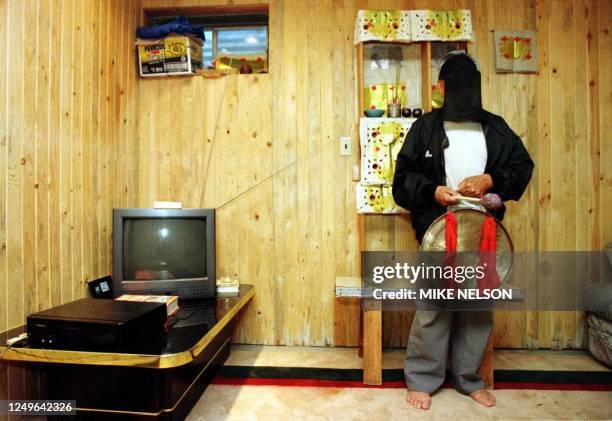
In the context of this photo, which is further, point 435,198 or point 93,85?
point 93,85

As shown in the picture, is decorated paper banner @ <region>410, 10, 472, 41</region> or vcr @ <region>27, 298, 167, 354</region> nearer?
vcr @ <region>27, 298, 167, 354</region>

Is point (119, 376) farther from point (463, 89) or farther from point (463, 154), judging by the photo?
point (463, 89)

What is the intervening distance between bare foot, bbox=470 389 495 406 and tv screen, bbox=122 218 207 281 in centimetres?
156

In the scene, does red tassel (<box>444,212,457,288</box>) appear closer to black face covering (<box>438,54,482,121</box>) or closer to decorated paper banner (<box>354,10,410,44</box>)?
black face covering (<box>438,54,482,121</box>)

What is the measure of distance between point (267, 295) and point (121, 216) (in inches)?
41.0

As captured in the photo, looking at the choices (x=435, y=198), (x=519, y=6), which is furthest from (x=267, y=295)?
(x=519, y=6)

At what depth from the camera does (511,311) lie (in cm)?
234

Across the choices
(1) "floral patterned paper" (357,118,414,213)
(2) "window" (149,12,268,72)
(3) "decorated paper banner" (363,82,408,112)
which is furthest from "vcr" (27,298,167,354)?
(2) "window" (149,12,268,72)

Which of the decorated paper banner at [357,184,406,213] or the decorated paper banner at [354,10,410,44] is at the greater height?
the decorated paper banner at [354,10,410,44]

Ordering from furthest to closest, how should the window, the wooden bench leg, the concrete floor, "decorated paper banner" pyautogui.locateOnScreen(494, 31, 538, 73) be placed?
the window
"decorated paper banner" pyautogui.locateOnScreen(494, 31, 538, 73)
the wooden bench leg
the concrete floor

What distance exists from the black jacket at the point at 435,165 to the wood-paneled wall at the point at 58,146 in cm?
172

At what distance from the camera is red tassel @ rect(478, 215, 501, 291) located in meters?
1.68

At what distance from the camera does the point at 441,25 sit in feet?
Answer: 7.22

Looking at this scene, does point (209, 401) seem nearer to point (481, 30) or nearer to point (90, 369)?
point (90, 369)
